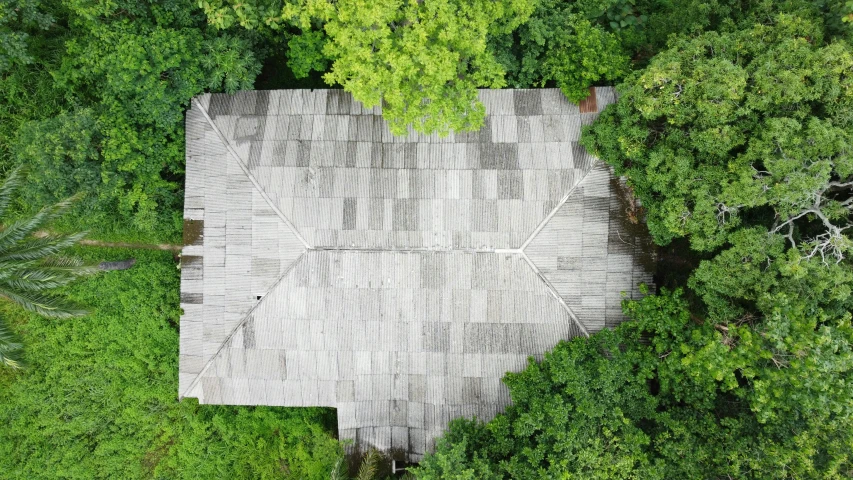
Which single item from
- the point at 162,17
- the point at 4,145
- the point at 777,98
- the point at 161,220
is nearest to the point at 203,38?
the point at 162,17

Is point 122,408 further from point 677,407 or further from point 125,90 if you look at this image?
point 677,407

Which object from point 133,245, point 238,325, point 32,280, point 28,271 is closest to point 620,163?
point 238,325

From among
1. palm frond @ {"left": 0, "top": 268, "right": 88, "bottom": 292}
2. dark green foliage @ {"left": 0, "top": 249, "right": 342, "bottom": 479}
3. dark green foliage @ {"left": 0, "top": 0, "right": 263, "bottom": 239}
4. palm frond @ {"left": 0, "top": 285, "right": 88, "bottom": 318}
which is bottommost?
dark green foliage @ {"left": 0, "top": 249, "right": 342, "bottom": 479}

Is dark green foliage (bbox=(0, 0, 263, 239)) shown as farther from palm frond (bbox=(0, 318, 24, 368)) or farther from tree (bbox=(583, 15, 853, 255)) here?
tree (bbox=(583, 15, 853, 255))

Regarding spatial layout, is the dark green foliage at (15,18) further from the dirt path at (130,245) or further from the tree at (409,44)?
the dirt path at (130,245)

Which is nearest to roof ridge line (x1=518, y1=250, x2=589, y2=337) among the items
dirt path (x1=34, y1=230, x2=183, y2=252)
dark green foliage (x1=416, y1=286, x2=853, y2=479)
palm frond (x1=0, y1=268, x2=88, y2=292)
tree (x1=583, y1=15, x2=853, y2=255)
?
dark green foliage (x1=416, y1=286, x2=853, y2=479)

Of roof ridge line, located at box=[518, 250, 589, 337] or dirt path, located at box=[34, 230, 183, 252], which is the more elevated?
dirt path, located at box=[34, 230, 183, 252]
